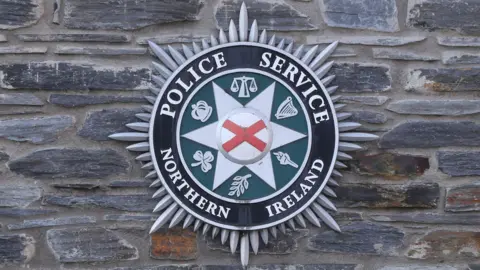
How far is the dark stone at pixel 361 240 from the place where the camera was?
300 centimetres

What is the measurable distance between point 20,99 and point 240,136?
839mm

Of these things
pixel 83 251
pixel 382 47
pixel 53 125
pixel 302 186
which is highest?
pixel 382 47

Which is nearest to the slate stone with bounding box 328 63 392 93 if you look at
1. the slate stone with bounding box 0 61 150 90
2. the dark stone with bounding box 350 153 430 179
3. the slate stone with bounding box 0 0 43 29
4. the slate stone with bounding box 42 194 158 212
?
the dark stone with bounding box 350 153 430 179

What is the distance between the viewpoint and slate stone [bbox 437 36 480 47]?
3.03 meters

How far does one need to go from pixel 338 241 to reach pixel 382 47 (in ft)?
2.53

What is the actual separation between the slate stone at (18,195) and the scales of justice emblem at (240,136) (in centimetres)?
40

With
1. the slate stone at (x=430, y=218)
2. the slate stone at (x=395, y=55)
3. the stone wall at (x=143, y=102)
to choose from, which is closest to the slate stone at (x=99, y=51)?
the stone wall at (x=143, y=102)

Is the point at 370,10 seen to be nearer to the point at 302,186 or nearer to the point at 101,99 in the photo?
the point at 302,186

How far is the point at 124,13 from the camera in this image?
2934mm

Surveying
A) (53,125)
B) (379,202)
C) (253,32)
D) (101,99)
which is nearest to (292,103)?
(253,32)

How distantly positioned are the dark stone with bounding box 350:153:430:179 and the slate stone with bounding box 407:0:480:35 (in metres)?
0.52

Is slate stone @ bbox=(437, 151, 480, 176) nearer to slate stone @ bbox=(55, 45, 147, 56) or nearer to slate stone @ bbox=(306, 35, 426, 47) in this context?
slate stone @ bbox=(306, 35, 426, 47)

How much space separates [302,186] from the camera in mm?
2934

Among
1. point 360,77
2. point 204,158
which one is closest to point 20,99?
point 204,158
